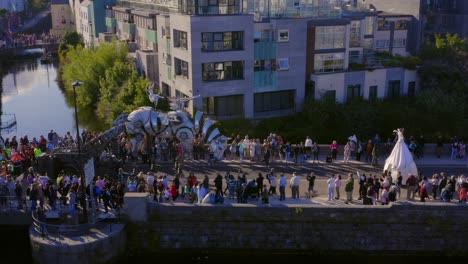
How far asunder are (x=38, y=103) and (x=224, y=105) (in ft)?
99.4

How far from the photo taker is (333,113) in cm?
3975

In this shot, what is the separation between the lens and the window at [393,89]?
Result: 45.6 metres

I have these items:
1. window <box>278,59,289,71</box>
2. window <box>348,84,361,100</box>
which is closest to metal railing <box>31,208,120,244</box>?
window <box>278,59,289,71</box>

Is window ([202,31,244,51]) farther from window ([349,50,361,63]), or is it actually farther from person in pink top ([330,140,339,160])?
person in pink top ([330,140,339,160])

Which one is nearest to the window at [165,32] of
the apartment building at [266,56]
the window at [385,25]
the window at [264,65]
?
the apartment building at [266,56]

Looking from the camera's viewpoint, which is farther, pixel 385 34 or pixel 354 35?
pixel 385 34

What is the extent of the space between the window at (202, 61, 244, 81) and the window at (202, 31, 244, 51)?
44.1 inches

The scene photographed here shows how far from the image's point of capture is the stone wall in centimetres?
2398

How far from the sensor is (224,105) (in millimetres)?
40438

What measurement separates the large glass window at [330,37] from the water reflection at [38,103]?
21.9 metres

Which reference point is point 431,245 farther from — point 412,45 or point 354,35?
point 412,45

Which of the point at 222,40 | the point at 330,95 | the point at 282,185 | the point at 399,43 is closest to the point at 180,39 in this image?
the point at 222,40

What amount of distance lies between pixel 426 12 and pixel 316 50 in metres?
23.1

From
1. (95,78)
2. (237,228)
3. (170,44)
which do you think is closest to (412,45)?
(170,44)
